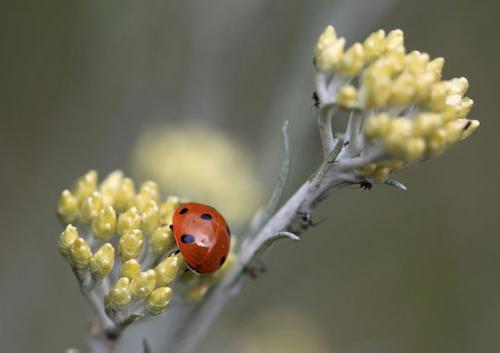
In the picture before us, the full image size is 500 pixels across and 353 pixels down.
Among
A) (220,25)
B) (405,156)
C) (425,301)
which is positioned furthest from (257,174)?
(405,156)

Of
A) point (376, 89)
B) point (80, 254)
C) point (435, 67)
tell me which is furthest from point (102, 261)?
point (435, 67)

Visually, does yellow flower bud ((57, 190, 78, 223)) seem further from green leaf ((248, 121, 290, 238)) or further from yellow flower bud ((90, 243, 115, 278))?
green leaf ((248, 121, 290, 238))

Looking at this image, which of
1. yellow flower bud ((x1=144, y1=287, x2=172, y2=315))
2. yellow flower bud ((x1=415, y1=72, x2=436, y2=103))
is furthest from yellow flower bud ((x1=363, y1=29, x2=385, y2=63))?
yellow flower bud ((x1=144, y1=287, x2=172, y2=315))

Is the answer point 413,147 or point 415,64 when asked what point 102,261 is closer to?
point 413,147

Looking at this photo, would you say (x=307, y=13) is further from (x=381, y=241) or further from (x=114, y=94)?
(x=381, y=241)

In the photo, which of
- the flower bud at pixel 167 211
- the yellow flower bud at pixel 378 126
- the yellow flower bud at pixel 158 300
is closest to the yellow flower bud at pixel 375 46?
the yellow flower bud at pixel 378 126
